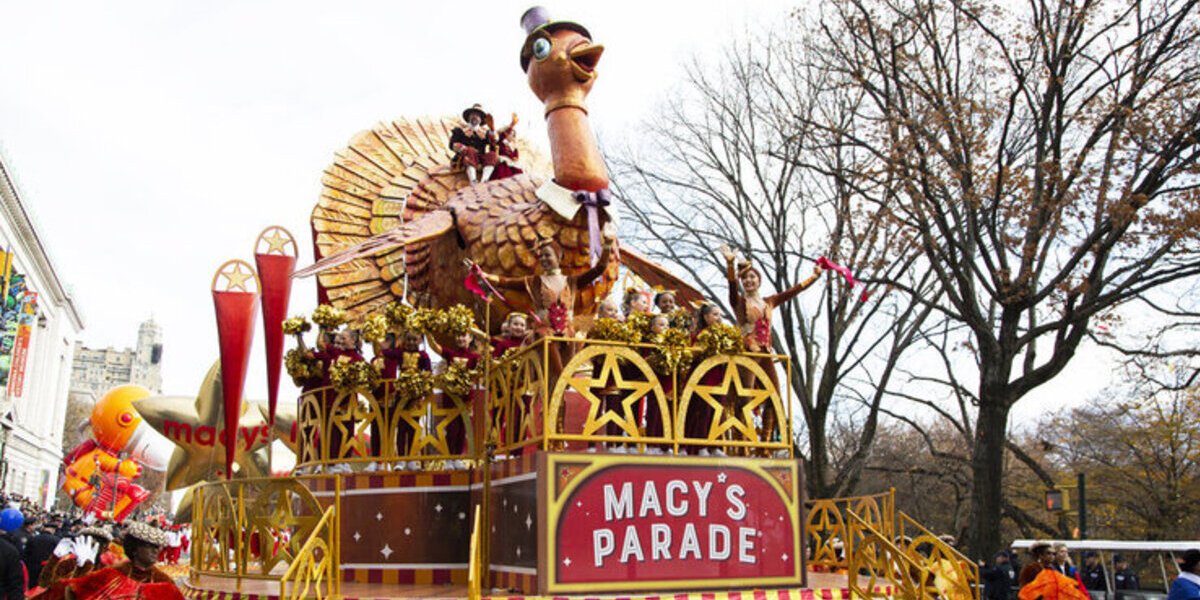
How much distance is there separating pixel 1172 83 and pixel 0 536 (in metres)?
15.8

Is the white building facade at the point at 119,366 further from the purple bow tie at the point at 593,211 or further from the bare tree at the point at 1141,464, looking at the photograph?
the purple bow tie at the point at 593,211

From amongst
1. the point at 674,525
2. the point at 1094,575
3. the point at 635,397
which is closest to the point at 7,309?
the point at 1094,575

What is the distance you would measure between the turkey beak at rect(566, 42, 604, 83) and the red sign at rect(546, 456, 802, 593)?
4560mm

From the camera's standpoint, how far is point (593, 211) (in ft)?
31.6

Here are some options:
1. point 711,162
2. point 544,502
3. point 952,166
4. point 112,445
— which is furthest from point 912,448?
point 544,502

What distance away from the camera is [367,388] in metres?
9.11

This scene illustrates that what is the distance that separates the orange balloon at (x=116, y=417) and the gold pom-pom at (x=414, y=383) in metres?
20.6

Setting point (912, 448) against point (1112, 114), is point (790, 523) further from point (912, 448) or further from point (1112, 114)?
point (912, 448)

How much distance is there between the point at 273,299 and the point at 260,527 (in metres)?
4.01

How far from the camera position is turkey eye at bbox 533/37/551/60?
10039 mm

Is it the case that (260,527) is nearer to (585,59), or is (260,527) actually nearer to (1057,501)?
(585,59)

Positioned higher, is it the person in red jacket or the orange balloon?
the orange balloon

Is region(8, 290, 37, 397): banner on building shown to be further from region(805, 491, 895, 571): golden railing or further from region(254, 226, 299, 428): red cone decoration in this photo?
region(805, 491, 895, 571): golden railing

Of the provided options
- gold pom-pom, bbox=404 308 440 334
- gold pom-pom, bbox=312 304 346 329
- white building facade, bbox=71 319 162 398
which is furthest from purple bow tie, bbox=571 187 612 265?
white building facade, bbox=71 319 162 398
